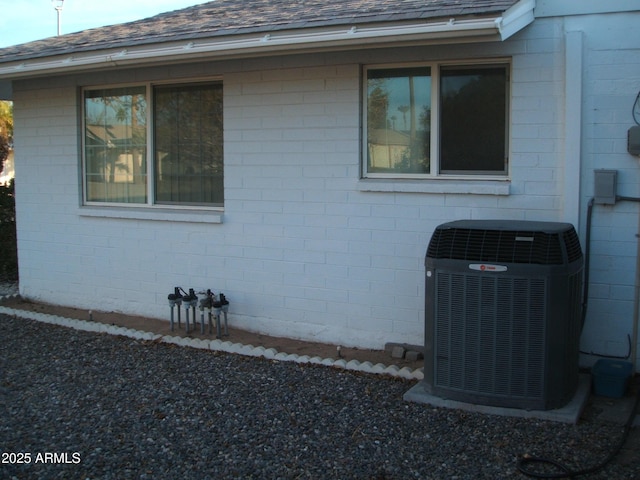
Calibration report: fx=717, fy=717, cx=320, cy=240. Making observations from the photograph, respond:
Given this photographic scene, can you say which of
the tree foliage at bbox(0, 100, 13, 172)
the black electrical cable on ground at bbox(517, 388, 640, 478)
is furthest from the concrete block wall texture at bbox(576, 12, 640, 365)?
the tree foliage at bbox(0, 100, 13, 172)

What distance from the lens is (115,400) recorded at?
546cm

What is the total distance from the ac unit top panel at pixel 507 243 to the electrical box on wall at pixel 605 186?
1.99 feet

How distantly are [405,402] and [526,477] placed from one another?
1.33 meters

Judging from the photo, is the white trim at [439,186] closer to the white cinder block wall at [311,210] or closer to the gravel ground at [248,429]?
the white cinder block wall at [311,210]

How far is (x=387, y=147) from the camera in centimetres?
654

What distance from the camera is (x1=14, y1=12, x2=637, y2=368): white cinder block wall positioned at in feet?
19.2

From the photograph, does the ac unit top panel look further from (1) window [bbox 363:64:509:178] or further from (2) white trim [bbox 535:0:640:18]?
(2) white trim [bbox 535:0:640:18]

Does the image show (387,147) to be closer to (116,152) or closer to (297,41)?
(297,41)

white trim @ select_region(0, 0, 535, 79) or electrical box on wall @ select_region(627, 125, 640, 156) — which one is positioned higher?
white trim @ select_region(0, 0, 535, 79)

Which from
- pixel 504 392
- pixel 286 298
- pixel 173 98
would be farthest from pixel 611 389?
pixel 173 98

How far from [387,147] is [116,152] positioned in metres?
3.43

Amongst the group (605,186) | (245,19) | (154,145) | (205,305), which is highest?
(245,19)

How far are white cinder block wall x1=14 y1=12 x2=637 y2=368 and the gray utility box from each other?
1.01 m

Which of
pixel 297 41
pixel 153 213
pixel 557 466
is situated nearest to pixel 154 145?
pixel 153 213
